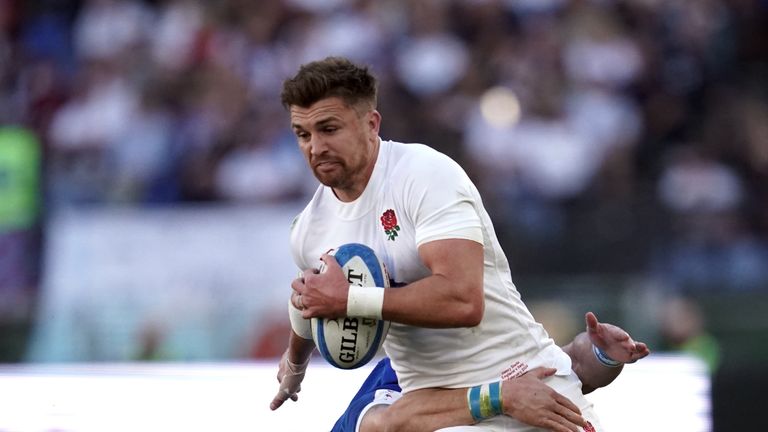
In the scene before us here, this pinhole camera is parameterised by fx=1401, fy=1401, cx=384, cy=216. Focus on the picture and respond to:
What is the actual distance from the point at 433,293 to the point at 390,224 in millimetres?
415

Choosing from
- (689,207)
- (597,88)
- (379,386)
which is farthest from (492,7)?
(379,386)

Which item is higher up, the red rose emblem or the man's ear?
the man's ear

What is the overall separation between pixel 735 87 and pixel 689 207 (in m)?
2.38

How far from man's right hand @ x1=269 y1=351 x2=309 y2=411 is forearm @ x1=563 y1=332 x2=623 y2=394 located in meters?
1.16

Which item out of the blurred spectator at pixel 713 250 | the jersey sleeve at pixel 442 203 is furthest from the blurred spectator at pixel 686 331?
the jersey sleeve at pixel 442 203

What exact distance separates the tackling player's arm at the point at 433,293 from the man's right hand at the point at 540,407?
385 mm

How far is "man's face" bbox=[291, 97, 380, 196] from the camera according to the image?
5.23 metres

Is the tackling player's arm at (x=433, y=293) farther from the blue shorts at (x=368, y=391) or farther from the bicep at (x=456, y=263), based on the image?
the blue shorts at (x=368, y=391)

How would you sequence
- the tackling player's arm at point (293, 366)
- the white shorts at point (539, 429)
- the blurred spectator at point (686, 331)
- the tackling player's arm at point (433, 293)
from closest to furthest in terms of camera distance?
the tackling player's arm at point (433, 293), the white shorts at point (539, 429), the tackling player's arm at point (293, 366), the blurred spectator at point (686, 331)

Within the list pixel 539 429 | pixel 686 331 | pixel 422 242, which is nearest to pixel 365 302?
pixel 422 242

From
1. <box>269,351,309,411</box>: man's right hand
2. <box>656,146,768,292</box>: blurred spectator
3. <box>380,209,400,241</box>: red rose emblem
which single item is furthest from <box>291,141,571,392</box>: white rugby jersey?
<box>656,146,768,292</box>: blurred spectator

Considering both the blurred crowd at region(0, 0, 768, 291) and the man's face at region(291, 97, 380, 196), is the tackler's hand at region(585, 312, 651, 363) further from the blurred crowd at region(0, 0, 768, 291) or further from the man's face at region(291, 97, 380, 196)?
the blurred crowd at region(0, 0, 768, 291)

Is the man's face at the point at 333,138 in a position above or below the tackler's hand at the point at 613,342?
above

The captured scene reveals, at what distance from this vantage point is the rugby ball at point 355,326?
5125mm
